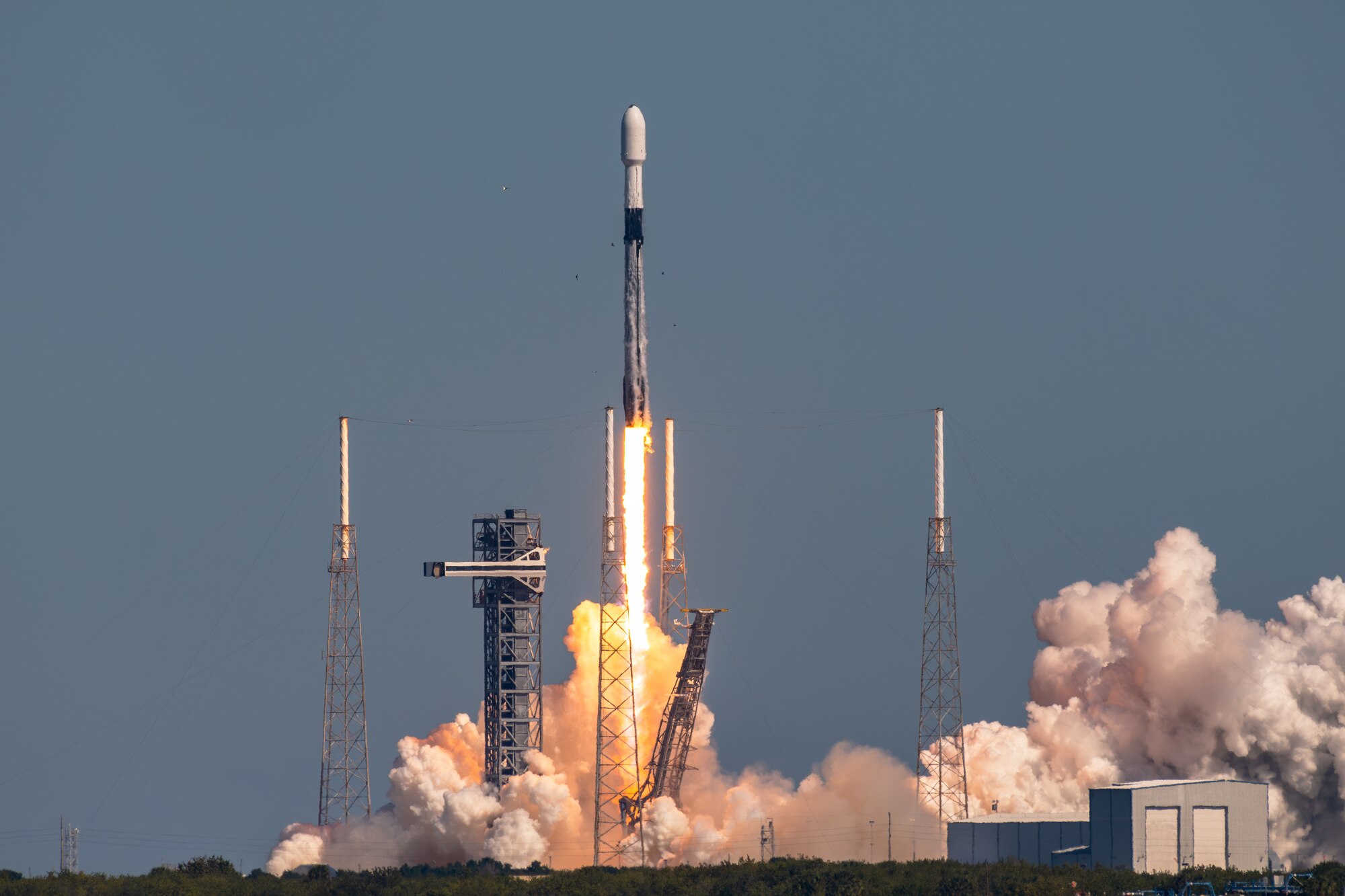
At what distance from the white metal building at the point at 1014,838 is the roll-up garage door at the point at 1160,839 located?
9.43ft

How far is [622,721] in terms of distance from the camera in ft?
359

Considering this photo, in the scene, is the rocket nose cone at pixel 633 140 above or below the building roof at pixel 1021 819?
above

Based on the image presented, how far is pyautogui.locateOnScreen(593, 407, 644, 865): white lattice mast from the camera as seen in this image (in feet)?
355

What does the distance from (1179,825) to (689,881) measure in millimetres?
14630

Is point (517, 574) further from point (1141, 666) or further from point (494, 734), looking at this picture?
point (1141, 666)

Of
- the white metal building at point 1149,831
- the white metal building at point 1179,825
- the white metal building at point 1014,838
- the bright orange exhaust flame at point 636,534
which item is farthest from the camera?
the bright orange exhaust flame at point 636,534

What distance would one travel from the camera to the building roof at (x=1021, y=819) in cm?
10588

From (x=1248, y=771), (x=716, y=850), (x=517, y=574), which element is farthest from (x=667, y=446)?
(x=1248, y=771)

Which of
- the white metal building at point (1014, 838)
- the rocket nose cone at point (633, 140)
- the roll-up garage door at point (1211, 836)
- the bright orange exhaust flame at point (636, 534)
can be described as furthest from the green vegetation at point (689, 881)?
the rocket nose cone at point (633, 140)

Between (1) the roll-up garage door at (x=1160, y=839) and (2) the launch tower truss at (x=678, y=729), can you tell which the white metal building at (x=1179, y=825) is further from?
(2) the launch tower truss at (x=678, y=729)

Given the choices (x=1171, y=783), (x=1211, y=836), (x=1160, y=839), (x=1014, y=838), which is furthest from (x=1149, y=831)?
(x=1014, y=838)

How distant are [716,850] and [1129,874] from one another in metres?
14.7

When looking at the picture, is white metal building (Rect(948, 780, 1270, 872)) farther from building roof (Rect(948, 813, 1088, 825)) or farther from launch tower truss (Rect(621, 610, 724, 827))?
launch tower truss (Rect(621, 610, 724, 827))

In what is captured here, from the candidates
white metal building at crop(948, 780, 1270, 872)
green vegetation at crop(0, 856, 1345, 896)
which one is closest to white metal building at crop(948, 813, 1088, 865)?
white metal building at crop(948, 780, 1270, 872)
